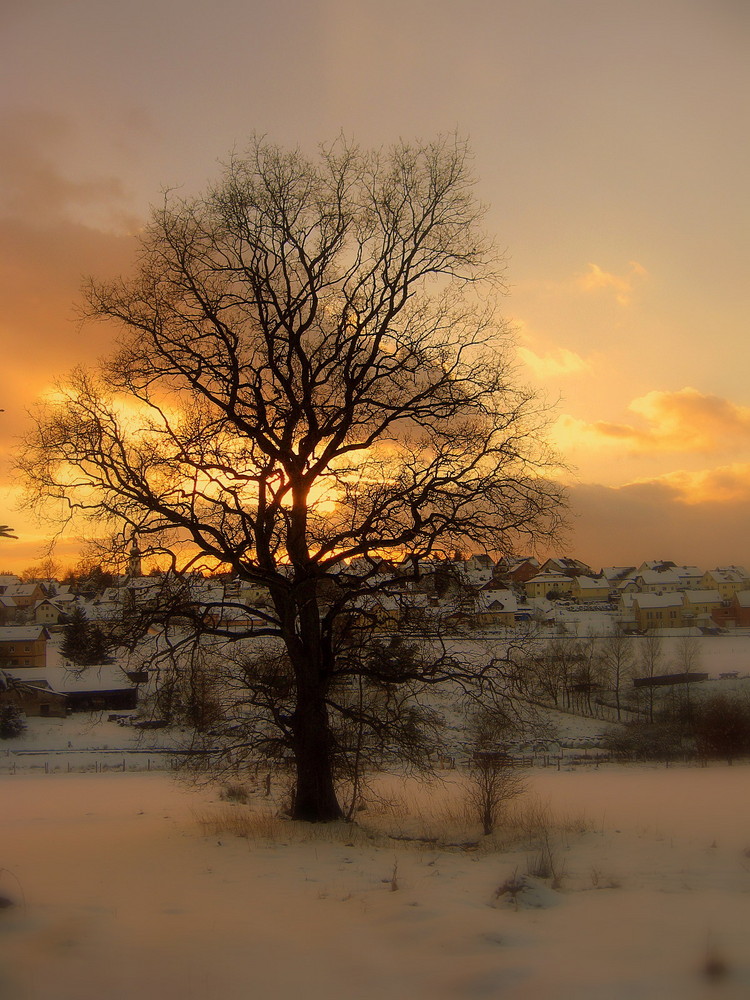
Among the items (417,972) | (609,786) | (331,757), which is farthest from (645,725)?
(417,972)

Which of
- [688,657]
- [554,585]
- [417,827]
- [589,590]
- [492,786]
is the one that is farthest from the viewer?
[589,590]

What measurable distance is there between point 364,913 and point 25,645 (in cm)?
6316

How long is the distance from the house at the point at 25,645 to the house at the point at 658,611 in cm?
5603

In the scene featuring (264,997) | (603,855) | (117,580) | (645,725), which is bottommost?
(645,725)

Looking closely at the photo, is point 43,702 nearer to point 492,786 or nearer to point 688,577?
point 492,786

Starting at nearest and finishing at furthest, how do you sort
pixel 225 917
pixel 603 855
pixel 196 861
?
1. pixel 225 917
2. pixel 196 861
3. pixel 603 855

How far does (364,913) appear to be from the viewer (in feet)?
22.4

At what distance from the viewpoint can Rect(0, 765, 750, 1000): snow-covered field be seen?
5.19 metres

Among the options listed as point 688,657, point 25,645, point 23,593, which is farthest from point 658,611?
point 23,593

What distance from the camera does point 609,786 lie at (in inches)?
804

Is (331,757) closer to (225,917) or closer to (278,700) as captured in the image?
(278,700)

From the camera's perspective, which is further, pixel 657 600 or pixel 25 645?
pixel 657 600

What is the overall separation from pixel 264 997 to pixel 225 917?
1.78m

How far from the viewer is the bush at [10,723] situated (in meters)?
41.7
